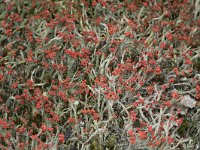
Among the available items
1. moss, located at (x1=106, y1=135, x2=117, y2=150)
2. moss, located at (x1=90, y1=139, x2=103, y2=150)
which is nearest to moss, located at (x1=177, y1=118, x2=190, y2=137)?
moss, located at (x1=106, y1=135, x2=117, y2=150)

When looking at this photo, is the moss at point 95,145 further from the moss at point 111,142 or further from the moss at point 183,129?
the moss at point 183,129

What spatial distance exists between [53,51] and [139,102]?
1126 mm

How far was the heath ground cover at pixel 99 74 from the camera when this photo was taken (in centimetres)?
382

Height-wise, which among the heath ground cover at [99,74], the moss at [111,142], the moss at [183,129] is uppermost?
the heath ground cover at [99,74]

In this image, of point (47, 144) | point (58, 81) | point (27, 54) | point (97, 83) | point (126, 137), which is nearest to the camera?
point (47, 144)

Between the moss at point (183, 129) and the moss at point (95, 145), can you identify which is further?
the moss at point (183, 129)

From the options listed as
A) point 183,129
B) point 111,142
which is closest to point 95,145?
point 111,142

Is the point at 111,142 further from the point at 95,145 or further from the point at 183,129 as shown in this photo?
the point at 183,129

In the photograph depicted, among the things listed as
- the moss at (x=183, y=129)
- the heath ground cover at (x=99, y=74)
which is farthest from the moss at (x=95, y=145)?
the moss at (x=183, y=129)

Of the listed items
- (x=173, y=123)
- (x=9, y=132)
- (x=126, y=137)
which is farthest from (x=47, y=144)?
(x=173, y=123)

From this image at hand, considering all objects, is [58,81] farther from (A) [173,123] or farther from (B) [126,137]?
(A) [173,123]

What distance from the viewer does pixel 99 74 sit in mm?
4426

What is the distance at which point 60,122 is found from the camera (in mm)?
4051

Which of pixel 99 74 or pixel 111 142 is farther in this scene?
pixel 99 74
